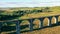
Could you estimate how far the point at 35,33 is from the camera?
1041 cm

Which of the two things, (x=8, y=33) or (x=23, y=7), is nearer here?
(x=8, y=33)

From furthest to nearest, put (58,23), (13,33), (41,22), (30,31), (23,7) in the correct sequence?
1. (23,7)
2. (58,23)
3. (41,22)
4. (30,31)
5. (13,33)

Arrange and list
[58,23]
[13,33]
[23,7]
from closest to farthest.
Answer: [13,33]
[58,23]
[23,7]

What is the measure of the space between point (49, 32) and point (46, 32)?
0.54 ft

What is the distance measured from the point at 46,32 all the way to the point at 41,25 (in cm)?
142

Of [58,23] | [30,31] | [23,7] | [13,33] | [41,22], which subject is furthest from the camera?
[23,7]

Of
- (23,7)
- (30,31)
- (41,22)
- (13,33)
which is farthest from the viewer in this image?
(23,7)

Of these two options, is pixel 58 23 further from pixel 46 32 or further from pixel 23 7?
pixel 23 7

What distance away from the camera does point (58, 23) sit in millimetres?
13422

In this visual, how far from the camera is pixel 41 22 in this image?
1184 cm

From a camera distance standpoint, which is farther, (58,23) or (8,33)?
(58,23)

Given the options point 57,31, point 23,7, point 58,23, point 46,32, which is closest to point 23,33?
point 46,32

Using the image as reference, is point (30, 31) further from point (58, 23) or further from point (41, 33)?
point (58, 23)

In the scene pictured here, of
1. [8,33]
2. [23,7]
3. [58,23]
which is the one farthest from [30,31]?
[23,7]
